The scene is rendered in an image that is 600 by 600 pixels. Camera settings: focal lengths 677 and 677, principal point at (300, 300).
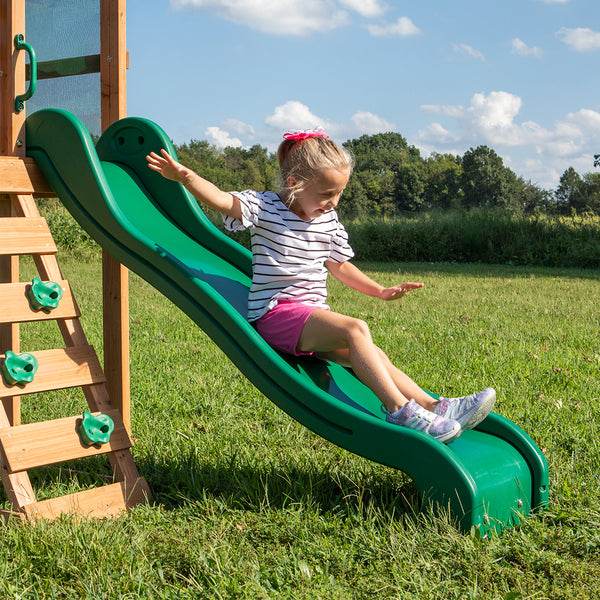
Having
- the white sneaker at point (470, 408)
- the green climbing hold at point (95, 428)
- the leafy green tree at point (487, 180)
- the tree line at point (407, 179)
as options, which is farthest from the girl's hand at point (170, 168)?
the leafy green tree at point (487, 180)

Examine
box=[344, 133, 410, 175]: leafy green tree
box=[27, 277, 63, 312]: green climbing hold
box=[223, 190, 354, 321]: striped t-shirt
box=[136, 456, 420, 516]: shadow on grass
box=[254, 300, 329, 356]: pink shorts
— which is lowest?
box=[136, 456, 420, 516]: shadow on grass

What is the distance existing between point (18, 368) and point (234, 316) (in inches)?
35.7

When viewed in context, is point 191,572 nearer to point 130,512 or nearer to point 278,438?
point 130,512

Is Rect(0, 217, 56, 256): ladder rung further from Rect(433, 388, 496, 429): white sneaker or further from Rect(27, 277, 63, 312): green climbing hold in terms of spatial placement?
Rect(433, 388, 496, 429): white sneaker

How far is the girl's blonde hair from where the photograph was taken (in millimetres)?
3086

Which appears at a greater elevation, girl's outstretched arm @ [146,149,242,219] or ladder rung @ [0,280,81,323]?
girl's outstretched arm @ [146,149,242,219]

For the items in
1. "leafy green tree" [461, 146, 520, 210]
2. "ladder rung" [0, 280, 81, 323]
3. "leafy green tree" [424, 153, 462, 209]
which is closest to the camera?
"ladder rung" [0, 280, 81, 323]

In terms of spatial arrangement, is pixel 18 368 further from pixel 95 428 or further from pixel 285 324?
pixel 285 324

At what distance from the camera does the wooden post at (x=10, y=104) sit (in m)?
3.39

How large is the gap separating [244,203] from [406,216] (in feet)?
61.0

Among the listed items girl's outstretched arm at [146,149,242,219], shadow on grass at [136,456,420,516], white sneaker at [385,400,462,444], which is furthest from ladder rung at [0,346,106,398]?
white sneaker at [385,400,462,444]

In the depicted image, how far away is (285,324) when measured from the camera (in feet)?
9.87

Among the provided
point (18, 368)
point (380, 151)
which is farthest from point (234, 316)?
point (380, 151)

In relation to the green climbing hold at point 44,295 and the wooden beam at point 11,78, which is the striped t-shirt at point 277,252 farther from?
the wooden beam at point 11,78
